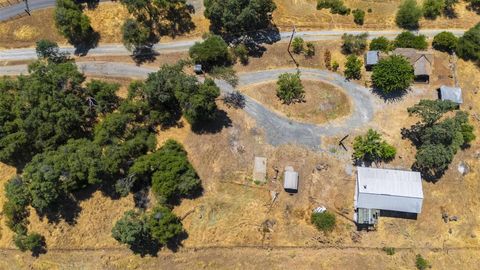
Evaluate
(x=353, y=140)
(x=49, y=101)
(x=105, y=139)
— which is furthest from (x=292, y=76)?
(x=49, y=101)

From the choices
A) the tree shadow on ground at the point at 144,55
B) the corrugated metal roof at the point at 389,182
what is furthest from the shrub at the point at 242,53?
the corrugated metal roof at the point at 389,182

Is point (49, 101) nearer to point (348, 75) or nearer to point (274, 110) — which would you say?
point (274, 110)

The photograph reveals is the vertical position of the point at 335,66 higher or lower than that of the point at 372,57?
lower

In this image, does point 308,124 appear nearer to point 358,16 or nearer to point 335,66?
point 335,66

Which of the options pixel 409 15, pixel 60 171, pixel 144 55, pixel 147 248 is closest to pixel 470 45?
pixel 409 15

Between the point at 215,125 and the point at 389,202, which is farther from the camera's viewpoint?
the point at 215,125

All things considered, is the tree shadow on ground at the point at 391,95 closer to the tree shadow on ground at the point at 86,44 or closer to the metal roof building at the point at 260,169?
the metal roof building at the point at 260,169

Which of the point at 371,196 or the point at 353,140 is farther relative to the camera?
the point at 353,140
